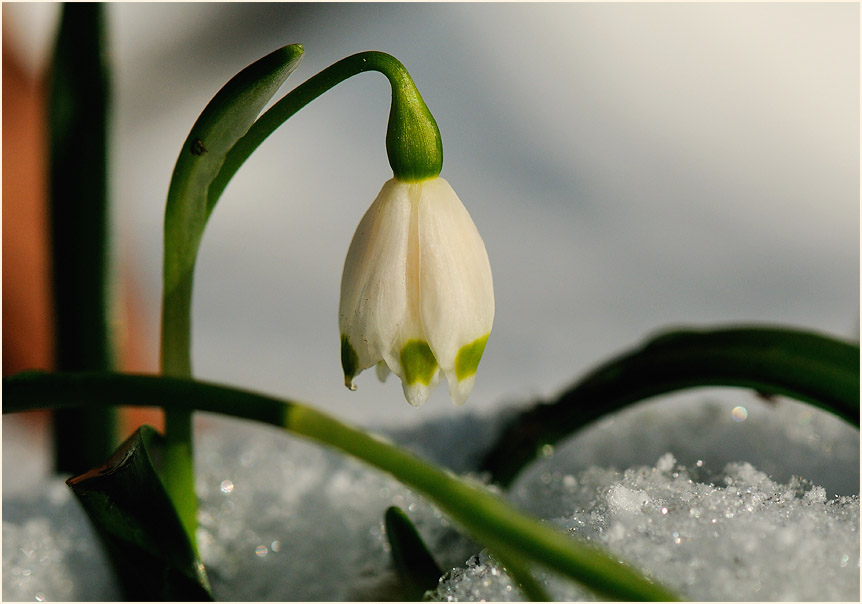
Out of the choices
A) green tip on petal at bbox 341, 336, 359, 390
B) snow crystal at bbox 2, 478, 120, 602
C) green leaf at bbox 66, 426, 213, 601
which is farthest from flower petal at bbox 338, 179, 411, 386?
snow crystal at bbox 2, 478, 120, 602

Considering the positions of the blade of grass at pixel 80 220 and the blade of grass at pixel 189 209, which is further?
the blade of grass at pixel 80 220

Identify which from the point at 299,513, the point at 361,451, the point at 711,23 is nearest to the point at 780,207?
the point at 711,23

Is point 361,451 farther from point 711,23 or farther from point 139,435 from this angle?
point 711,23

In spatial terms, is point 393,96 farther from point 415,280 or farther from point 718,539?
point 718,539

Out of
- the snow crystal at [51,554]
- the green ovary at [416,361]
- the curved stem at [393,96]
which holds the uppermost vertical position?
the curved stem at [393,96]

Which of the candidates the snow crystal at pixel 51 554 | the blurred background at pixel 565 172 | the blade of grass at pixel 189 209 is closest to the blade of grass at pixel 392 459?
the blade of grass at pixel 189 209

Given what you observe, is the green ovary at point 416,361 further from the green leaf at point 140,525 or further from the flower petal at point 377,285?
the green leaf at point 140,525
